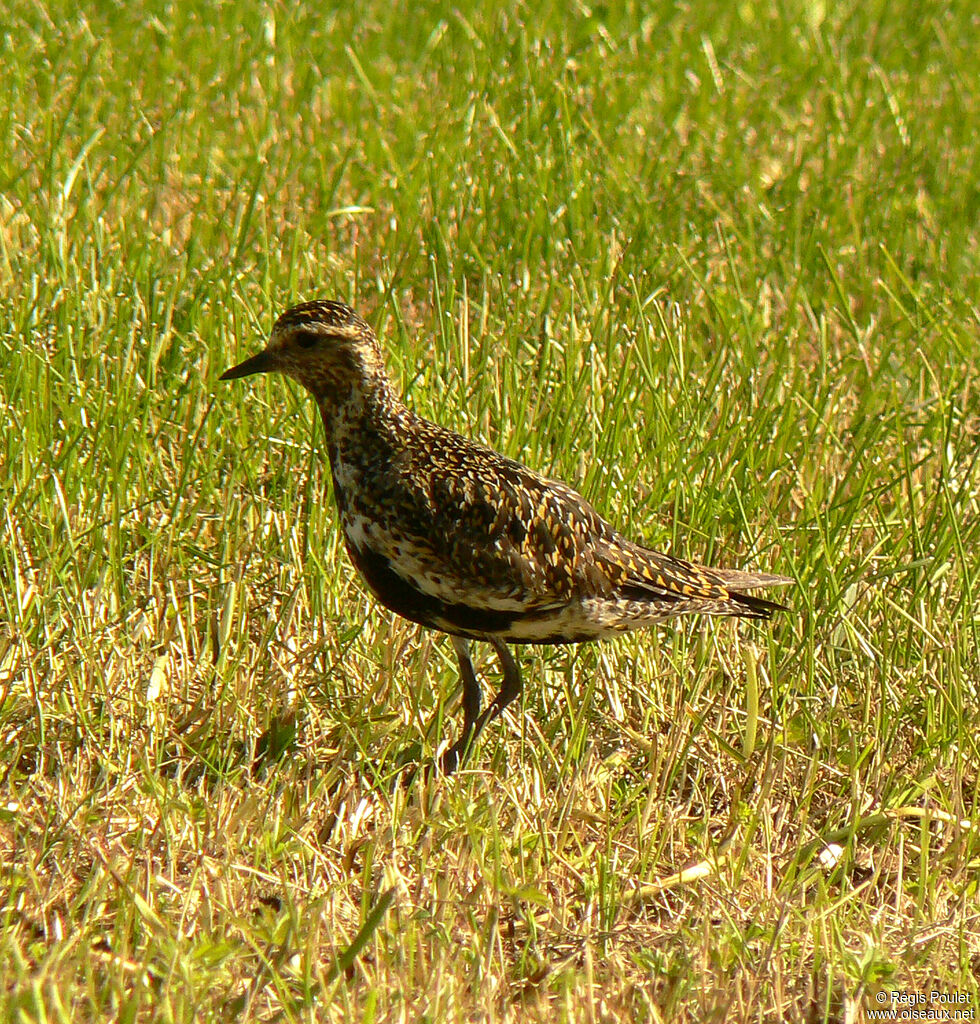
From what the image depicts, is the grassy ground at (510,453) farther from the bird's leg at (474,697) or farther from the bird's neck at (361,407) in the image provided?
the bird's neck at (361,407)

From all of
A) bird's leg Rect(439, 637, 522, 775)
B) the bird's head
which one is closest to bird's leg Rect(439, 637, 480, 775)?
bird's leg Rect(439, 637, 522, 775)

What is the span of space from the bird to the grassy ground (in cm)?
25

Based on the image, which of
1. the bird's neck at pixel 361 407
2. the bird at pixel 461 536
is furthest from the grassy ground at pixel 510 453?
the bird's neck at pixel 361 407

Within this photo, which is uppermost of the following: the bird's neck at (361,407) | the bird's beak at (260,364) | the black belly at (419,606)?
the bird's beak at (260,364)

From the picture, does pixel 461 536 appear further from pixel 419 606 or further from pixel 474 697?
pixel 474 697

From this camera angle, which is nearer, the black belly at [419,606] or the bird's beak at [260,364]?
the black belly at [419,606]

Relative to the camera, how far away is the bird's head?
4.26 metres

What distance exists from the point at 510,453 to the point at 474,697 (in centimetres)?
99

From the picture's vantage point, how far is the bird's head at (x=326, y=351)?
4.26 m

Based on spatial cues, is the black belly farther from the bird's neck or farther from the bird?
the bird's neck

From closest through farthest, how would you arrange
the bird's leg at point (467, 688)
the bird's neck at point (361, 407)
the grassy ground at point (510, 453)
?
the grassy ground at point (510, 453), the bird's neck at point (361, 407), the bird's leg at point (467, 688)

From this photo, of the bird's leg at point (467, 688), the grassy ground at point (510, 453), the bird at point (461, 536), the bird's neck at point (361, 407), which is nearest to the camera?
the grassy ground at point (510, 453)

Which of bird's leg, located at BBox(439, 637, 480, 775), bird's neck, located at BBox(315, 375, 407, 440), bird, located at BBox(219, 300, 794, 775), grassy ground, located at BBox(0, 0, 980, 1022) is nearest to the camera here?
grassy ground, located at BBox(0, 0, 980, 1022)

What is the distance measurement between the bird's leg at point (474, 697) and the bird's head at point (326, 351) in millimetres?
748
